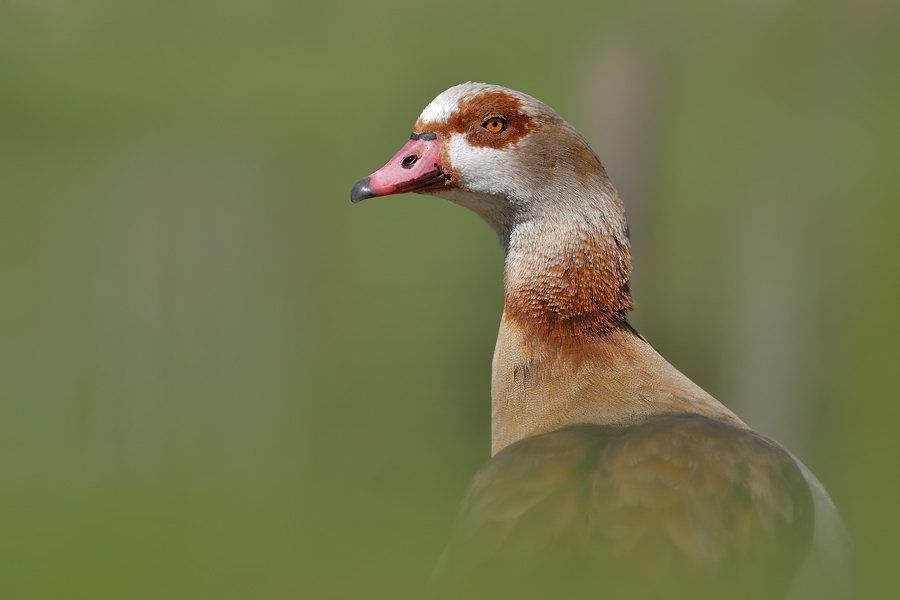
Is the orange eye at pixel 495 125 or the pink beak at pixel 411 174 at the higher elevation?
the orange eye at pixel 495 125

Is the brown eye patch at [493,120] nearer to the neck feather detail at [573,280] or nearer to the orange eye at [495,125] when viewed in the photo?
the orange eye at [495,125]

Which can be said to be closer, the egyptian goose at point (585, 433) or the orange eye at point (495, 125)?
the egyptian goose at point (585, 433)

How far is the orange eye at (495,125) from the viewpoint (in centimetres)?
214

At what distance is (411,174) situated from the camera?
2133 millimetres

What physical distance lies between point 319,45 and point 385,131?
3.56 meters

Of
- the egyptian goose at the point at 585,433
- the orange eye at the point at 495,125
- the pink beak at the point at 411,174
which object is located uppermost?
the orange eye at the point at 495,125

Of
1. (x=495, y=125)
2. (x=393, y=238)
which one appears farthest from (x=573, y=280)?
(x=393, y=238)

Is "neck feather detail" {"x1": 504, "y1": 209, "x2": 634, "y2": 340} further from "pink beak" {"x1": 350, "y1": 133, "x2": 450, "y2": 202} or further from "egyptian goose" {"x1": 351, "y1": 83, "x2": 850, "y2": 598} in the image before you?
"pink beak" {"x1": 350, "y1": 133, "x2": 450, "y2": 202}

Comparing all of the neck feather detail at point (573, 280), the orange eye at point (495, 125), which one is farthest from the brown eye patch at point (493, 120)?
the neck feather detail at point (573, 280)

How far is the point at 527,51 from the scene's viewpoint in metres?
9.73

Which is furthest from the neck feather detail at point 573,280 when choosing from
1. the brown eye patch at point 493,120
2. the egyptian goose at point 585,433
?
the brown eye patch at point 493,120

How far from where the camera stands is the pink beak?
2.13 m

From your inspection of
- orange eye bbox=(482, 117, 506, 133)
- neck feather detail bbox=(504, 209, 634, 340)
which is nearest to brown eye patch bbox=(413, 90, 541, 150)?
orange eye bbox=(482, 117, 506, 133)

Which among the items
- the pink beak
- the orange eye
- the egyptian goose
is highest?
the orange eye
